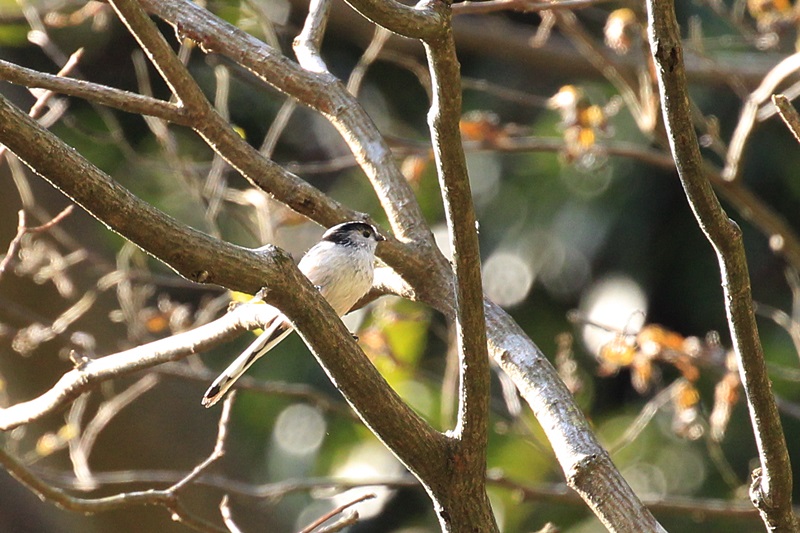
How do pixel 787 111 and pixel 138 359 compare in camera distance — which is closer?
pixel 787 111

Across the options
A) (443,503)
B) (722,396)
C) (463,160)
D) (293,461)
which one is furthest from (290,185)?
(293,461)

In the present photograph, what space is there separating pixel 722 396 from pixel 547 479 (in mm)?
3277

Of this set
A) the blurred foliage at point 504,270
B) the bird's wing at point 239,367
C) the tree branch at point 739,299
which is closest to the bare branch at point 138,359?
the bird's wing at point 239,367

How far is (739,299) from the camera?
2.26 meters

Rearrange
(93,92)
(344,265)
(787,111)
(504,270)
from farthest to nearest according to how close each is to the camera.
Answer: (504,270) → (344,265) → (93,92) → (787,111)

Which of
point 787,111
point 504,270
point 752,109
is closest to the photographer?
point 787,111

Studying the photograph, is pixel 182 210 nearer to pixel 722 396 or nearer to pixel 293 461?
pixel 293 461

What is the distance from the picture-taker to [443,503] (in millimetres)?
2291

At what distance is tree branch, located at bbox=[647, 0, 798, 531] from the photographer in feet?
7.02

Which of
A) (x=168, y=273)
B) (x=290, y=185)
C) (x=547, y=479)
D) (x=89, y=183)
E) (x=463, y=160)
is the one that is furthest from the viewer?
(x=168, y=273)

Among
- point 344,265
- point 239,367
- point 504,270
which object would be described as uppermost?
point 504,270

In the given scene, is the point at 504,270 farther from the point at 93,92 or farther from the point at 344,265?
the point at 93,92

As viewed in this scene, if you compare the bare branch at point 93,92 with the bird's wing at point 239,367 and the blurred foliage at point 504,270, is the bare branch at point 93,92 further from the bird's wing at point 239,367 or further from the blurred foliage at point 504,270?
the blurred foliage at point 504,270

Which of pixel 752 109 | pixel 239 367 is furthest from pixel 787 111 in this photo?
pixel 752 109
